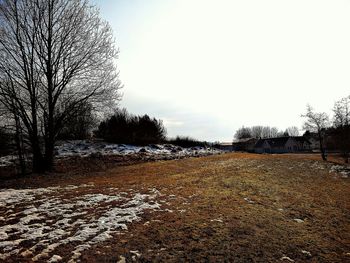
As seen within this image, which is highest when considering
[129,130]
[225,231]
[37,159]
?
[129,130]

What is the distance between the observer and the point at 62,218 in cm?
632

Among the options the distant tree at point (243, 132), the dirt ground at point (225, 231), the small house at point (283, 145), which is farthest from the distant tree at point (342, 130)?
the distant tree at point (243, 132)

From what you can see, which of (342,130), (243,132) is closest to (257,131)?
(243,132)

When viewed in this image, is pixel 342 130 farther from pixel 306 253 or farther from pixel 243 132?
pixel 243 132

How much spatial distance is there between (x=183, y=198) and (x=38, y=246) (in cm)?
493

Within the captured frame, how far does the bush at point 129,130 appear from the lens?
36375mm

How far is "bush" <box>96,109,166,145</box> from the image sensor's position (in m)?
36.4

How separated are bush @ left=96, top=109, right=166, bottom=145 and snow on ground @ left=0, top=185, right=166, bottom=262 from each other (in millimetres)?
26331

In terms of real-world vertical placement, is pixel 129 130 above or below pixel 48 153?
above

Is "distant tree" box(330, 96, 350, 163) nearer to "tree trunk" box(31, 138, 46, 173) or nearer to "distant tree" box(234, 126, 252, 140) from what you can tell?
"tree trunk" box(31, 138, 46, 173)

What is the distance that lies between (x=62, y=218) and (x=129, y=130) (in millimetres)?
32998

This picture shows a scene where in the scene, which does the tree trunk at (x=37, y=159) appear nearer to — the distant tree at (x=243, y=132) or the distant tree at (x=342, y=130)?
the distant tree at (x=342, y=130)

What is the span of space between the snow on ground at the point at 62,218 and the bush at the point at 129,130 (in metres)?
26.3

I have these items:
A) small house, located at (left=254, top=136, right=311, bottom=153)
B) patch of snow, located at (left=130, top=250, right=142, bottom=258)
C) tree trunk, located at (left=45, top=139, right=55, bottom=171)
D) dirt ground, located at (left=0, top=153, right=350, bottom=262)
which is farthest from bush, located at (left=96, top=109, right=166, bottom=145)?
small house, located at (left=254, top=136, right=311, bottom=153)
